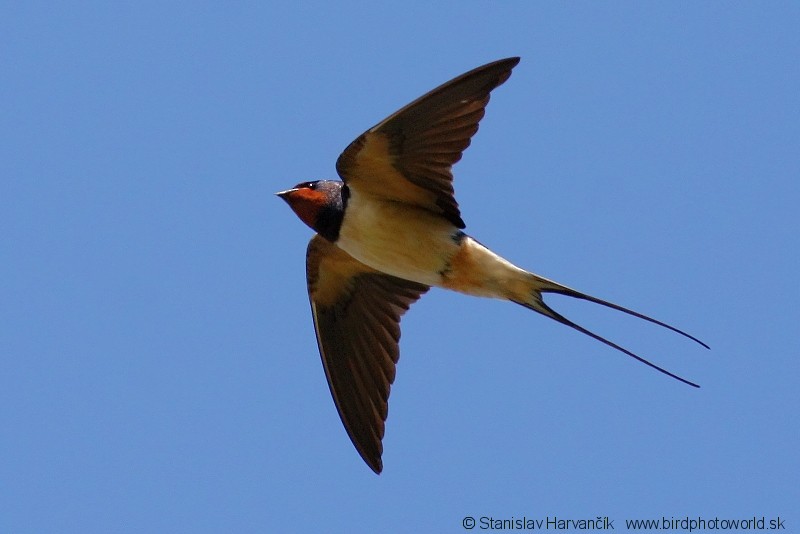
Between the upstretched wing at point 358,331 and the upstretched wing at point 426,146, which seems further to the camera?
the upstretched wing at point 358,331

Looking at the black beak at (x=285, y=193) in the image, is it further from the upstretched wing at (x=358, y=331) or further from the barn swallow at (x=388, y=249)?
the upstretched wing at (x=358, y=331)

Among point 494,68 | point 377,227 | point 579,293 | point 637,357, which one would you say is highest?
point 494,68

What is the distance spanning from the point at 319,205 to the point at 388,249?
0.33 meters

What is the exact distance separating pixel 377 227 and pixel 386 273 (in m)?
0.35

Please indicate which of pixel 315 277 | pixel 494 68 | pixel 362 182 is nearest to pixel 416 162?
pixel 362 182

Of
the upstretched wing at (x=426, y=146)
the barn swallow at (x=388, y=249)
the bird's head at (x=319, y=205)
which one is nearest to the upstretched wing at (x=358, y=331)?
the barn swallow at (x=388, y=249)

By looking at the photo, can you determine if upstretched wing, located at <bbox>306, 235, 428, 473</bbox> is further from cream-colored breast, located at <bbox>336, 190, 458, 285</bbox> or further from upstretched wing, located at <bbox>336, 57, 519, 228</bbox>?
upstretched wing, located at <bbox>336, 57, 519, 228</bbox>

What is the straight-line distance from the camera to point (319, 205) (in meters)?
4.75

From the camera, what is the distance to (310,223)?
479 centimetres

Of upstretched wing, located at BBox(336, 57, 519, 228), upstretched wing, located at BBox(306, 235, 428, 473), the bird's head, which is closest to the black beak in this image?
the bird's head

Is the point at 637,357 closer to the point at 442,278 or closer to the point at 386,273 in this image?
the point at 442,278

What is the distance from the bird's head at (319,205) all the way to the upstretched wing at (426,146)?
0.09 metres

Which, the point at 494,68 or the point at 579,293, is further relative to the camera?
the point at 579,293

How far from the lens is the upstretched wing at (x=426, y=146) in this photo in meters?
4.24
